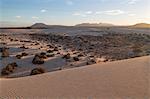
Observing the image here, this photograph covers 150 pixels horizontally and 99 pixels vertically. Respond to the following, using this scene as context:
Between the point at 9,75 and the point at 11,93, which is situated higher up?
the point at 11,93

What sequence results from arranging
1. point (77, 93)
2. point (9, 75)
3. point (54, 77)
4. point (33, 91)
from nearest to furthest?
1. point (77, 93)
2. point (33, 91)
3. point (54, 77)
4. point (9, 75)

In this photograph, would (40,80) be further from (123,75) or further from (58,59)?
(58,59)

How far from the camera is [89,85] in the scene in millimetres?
10023

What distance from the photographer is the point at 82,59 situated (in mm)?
22797

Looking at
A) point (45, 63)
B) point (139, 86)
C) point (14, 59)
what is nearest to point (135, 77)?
point (139, 86)

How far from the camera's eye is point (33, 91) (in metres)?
9.65

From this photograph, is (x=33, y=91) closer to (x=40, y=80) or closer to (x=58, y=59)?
(x=40, y=80)

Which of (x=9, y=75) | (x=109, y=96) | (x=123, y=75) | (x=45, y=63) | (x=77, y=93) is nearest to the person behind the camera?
(x=109, y=96)

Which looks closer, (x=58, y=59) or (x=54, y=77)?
(x=54, y=77)

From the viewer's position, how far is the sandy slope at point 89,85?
8.82m

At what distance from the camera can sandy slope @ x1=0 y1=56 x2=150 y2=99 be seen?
8820mm

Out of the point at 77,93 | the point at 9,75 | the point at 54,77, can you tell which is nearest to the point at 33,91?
the point at 77,93

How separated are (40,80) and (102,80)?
267 centimetres

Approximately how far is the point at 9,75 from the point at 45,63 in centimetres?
419
